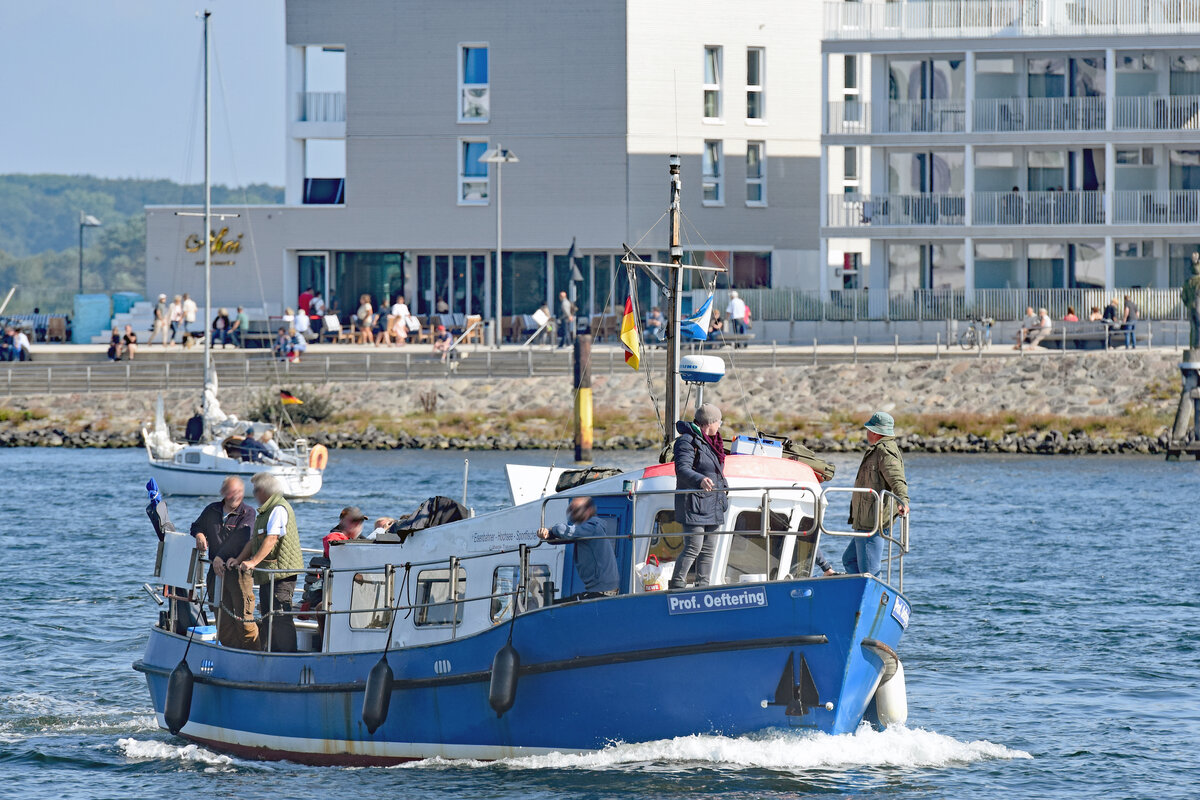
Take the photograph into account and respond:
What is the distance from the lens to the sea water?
15.9m

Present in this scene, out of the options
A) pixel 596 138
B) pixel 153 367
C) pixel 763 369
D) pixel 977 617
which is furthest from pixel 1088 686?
pixel 596 138

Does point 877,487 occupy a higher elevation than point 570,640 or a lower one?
higher

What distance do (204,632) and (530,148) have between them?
4573 cm

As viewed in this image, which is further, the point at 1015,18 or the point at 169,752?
the point at 1015,18

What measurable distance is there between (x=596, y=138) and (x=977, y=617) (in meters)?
39.2

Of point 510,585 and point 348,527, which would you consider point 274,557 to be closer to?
point 348,527

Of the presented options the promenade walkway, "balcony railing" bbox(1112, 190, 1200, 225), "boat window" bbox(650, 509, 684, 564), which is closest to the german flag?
"boat window" bbox(650, 509, 684, 564)

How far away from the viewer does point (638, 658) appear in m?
15.5

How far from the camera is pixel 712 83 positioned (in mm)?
63344

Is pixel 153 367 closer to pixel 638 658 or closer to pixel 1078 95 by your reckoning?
pixel 1078 95

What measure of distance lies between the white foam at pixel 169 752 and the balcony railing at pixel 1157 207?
4449cm

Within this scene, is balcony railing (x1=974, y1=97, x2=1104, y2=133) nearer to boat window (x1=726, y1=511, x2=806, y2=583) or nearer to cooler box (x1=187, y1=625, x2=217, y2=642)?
cooler box (x1=187, y1=625, x2=217, y2=642)

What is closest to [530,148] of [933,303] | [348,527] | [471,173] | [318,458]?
[471,173]

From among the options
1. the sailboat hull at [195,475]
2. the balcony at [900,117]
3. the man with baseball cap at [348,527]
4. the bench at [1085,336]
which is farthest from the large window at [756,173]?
the man with baseball cap at [348,527]
